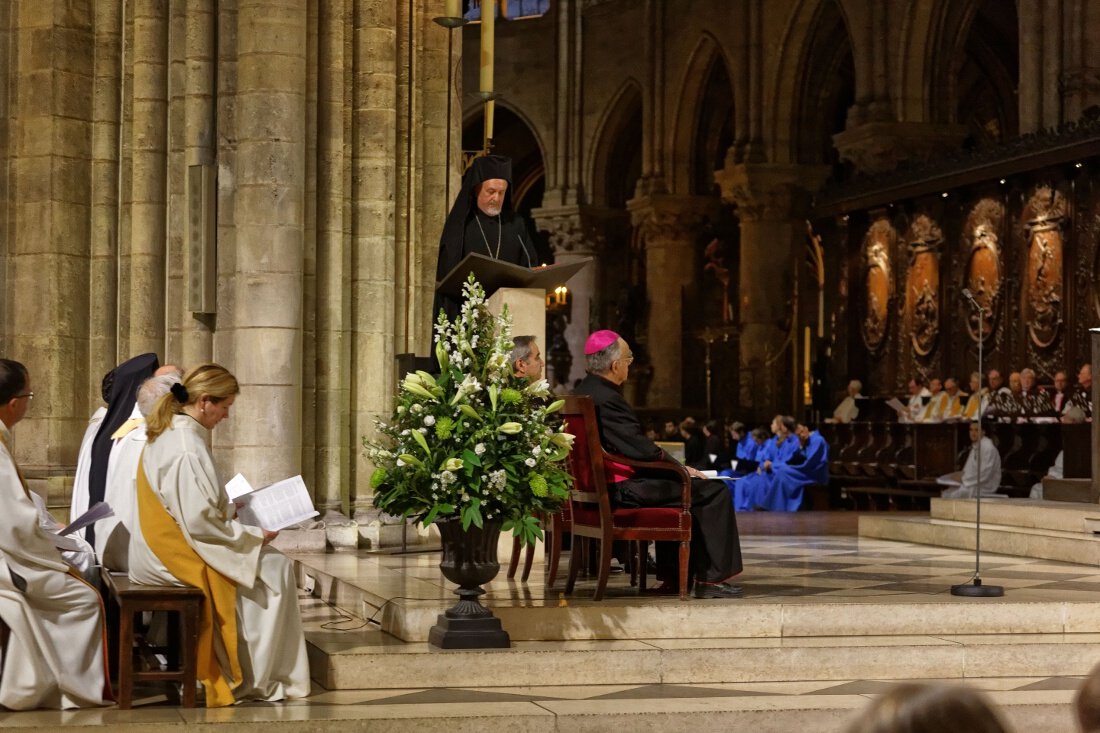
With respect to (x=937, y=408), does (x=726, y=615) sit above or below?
Answer: below

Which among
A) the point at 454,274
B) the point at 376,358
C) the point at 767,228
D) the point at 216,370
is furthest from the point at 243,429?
the point at 767,228

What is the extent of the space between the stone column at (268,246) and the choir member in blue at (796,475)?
31.0ft

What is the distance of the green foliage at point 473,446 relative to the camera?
6.52m

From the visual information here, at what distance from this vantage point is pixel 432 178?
11539mm

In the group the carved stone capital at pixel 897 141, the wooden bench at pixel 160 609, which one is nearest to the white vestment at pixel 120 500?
the wooden bench at pixel 160 609

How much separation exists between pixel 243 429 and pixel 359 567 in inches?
62.6

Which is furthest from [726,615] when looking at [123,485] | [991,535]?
[991,535]

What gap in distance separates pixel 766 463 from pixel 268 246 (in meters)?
9.86

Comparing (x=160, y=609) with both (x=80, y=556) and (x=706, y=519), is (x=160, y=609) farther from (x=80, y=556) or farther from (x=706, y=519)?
(x=706, y=519)

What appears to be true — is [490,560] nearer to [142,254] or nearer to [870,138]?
[142,254]

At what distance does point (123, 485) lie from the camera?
686cm

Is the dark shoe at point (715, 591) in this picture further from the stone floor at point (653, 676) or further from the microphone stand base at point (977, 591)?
the microphone stand base at point (977, 591)

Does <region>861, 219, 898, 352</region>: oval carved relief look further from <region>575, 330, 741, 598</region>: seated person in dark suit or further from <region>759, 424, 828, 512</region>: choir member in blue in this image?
<region>575, 330, 741, 598</region>: seated person in dark suit

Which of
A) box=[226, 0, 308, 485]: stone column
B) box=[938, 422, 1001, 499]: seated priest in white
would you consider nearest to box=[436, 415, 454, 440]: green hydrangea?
box=[226, 0, 308, 485]: stone column
